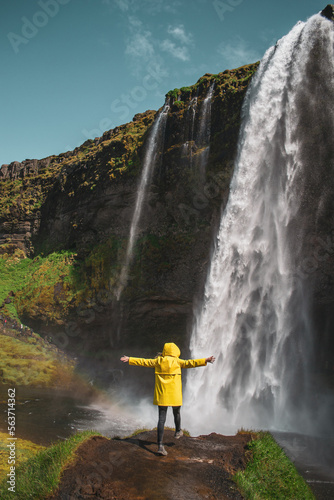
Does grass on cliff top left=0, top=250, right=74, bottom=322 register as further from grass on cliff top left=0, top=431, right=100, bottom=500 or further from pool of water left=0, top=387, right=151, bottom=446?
grass on cliff top left=0, top=431, right=100, bottom=500

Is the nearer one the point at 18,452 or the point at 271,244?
the point at 18,452

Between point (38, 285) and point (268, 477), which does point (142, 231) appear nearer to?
point (38, 285)

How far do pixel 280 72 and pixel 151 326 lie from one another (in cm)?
1340

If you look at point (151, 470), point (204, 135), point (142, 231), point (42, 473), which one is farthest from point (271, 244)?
point (42, 473)

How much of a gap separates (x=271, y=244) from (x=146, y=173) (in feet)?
25.7

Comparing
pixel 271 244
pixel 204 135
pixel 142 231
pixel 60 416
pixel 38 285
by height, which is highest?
pixel 204 135

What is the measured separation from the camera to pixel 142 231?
19562 mm

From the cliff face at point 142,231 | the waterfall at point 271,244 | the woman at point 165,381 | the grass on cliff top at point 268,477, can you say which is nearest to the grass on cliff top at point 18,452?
the woman at point 165,381

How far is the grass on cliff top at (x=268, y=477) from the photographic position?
459cm

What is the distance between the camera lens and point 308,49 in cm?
1471

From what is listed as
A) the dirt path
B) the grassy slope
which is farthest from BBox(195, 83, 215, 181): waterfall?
the dirt path

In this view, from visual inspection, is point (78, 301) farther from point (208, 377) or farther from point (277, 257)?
point (277, 257)

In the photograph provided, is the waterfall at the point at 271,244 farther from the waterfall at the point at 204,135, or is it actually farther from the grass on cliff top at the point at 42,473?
the grass on cliff top at the point at 42,473

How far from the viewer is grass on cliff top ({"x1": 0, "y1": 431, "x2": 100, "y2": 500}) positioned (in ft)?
13.0
